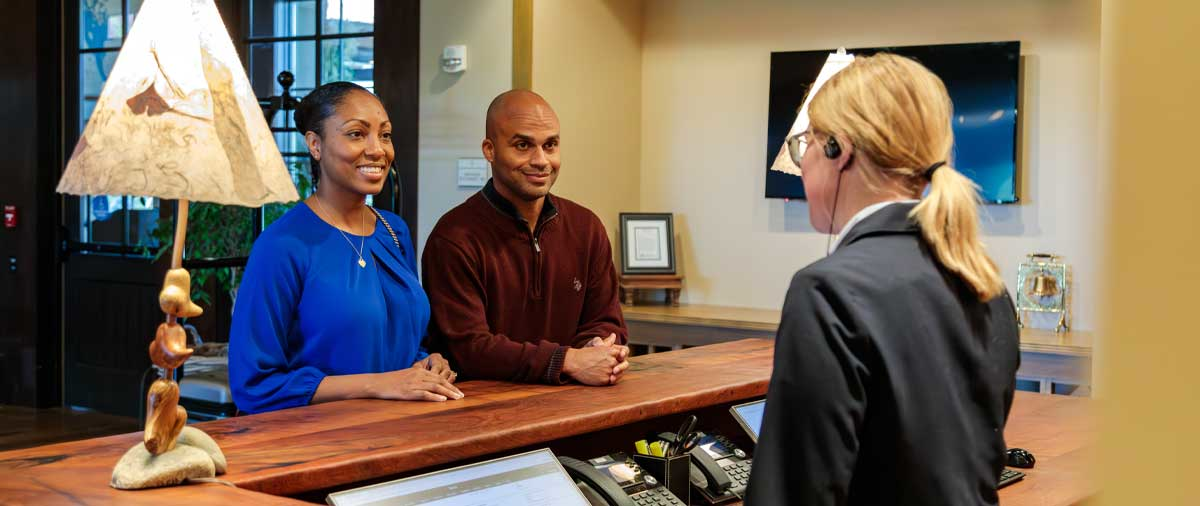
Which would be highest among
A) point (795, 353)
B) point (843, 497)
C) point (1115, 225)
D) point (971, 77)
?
point (971, 77)

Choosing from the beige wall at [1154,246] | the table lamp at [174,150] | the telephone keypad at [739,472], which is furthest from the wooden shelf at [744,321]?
the beige wall at [1154,246]

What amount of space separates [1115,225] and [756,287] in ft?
15.7

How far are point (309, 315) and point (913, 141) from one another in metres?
1.26

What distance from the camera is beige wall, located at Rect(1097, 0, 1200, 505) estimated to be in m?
0.32

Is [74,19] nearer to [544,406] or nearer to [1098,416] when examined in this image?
[544,406]

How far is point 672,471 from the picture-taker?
1.96 metres

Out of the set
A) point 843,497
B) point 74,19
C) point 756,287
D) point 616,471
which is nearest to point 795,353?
point 843,497

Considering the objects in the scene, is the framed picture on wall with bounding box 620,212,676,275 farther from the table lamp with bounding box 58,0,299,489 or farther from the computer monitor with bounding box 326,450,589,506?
the table lamp with bounding box 58,0,299,489

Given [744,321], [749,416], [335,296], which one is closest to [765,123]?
[744,321]

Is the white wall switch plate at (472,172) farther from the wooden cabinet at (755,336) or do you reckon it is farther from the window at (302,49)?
the wooden cabinet at (755,336)

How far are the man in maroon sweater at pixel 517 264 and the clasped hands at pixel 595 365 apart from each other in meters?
0.04

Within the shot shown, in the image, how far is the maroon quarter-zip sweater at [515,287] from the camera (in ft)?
7.62

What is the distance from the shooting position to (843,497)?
48.6 inches

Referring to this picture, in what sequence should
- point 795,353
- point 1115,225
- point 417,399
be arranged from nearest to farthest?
1. point 1115,225
2. point 795,353
3. point 417,399
